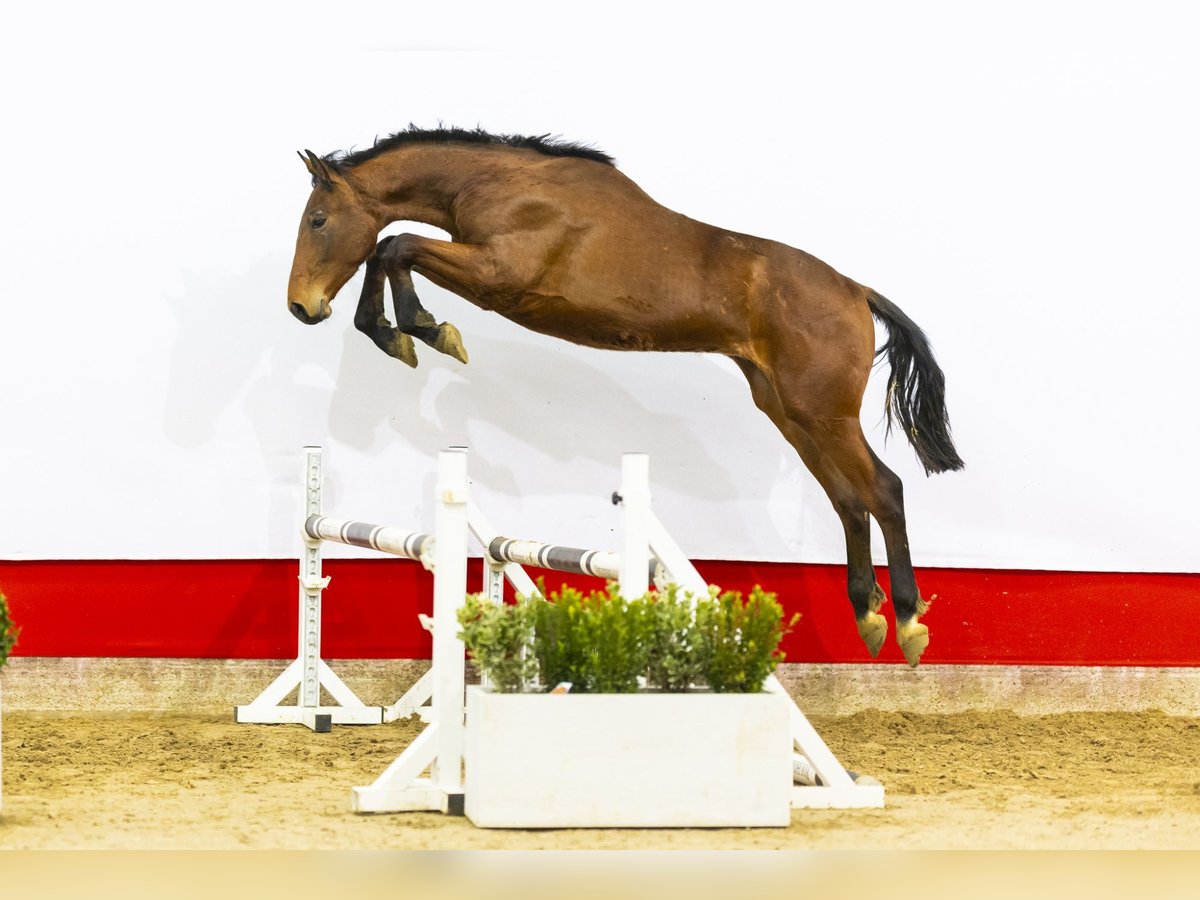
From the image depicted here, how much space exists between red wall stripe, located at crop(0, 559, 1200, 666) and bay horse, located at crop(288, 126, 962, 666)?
1.35ft

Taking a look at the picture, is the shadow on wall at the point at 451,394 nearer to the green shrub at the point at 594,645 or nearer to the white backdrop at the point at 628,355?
the white backdrop at the point at 628,355

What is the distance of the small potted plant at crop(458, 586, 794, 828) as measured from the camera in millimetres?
3125

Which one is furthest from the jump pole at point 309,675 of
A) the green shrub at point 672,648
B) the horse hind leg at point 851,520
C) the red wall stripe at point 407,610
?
the green shrub at point 672,648

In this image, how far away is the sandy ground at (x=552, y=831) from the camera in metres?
3.09

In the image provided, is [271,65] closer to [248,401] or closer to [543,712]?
[248,401]

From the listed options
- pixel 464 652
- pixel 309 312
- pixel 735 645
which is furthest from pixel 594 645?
pixel 309 312


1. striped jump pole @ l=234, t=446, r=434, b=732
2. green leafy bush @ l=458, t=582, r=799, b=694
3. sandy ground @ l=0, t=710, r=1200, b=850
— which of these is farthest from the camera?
striped jump pole @ l=234, t=446, r=434, b=732

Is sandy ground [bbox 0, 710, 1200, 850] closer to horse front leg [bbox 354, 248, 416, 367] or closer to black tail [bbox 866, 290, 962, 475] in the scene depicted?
black tail [bbox 866, 290, 962, 475]

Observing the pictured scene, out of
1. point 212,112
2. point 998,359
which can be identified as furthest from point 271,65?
point 998,359

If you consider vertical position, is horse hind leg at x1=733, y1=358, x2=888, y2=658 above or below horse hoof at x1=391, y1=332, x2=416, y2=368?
below

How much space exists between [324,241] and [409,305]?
498 mm

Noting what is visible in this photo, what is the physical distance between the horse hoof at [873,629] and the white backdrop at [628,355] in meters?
0.43

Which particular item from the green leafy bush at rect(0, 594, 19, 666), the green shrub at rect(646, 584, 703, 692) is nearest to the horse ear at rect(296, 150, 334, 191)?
the green leafy bush at rect(0, 594, 19, 666)

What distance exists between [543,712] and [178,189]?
9.18ft
